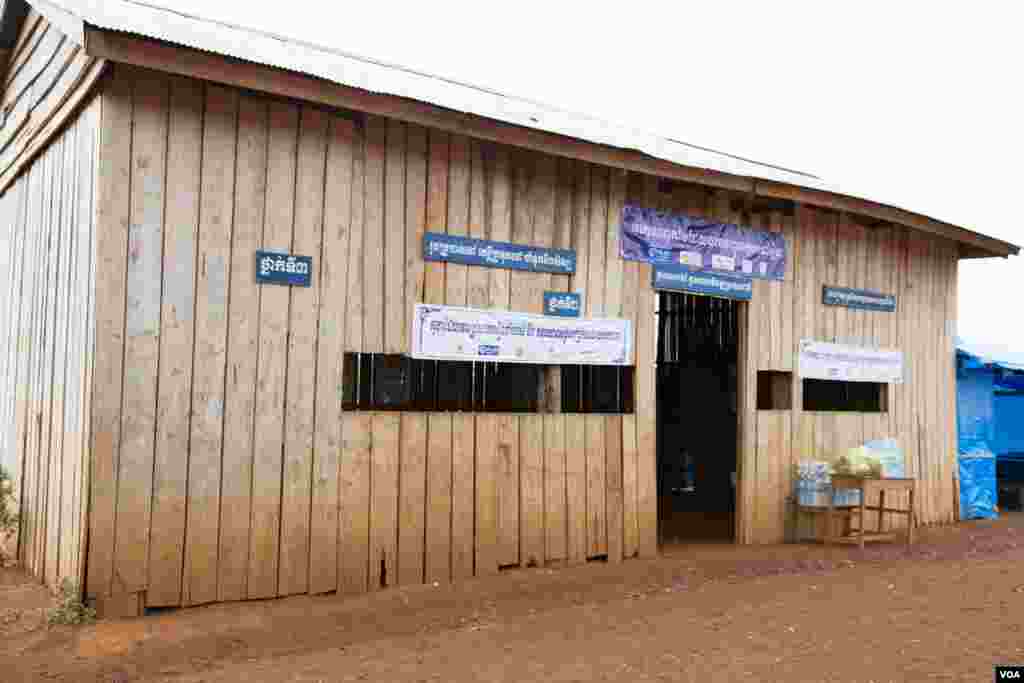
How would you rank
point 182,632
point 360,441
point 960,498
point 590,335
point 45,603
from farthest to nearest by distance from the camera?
point 960,498 < point 590,335 < point 360,441 < point 45,603 < point 182,632

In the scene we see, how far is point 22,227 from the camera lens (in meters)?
9.55

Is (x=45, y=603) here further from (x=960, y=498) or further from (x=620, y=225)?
(x=960, y=498)

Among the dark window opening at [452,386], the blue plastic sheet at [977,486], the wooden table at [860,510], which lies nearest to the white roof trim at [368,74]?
the dark window opening at [452,386]

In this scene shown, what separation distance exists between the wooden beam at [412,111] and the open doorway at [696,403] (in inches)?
163

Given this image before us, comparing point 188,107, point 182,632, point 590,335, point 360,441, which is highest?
point 188,107

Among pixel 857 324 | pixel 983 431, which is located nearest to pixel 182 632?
pixel 857 324

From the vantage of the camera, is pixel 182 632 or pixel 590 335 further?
pixel 590 335

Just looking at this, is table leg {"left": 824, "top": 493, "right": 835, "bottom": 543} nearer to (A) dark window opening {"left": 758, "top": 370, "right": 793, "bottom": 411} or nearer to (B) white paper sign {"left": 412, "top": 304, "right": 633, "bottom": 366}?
(A) dark window opening {"left": 758, "top": 370, "right": 793, "bottom": 411}

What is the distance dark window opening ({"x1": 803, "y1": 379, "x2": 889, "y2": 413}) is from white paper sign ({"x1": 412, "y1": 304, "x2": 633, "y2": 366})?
462cm

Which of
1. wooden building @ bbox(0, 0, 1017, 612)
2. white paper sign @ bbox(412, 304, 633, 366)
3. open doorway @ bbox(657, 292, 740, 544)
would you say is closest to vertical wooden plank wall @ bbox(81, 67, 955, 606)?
wooden building @ bbox(0, 0, 1017, 612)

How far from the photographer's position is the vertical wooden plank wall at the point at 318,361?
22.3 ft

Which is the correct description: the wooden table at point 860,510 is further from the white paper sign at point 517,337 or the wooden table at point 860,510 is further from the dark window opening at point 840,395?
the white paper sign at point 517,337

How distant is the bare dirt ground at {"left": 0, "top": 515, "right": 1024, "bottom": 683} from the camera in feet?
18.8

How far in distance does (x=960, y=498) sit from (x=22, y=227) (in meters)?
12.2
